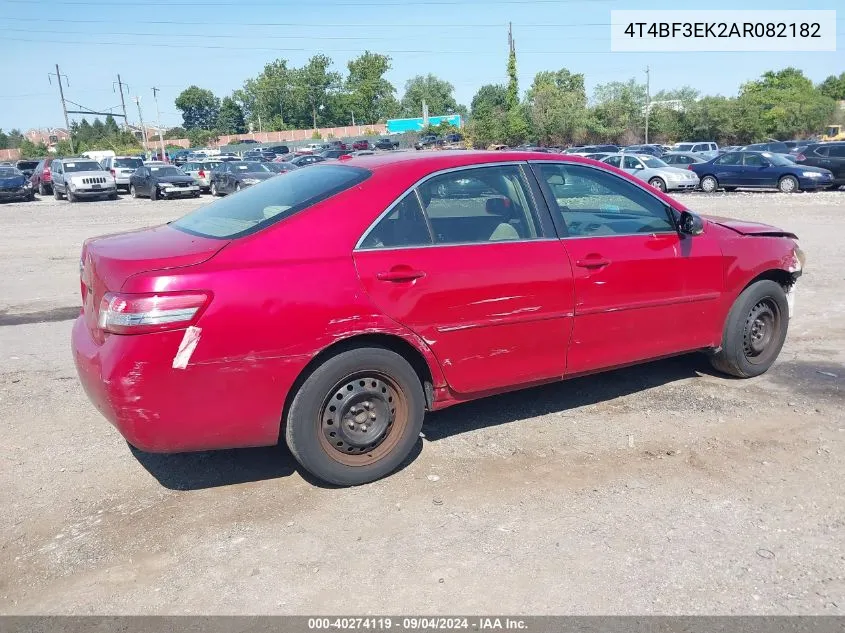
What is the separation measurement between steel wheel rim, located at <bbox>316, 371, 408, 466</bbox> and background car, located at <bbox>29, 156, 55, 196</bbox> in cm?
3329

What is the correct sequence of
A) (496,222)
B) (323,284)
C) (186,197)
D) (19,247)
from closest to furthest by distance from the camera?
1. (323,284)
2. (496,222)
3. (19,247)
4. (186,197)

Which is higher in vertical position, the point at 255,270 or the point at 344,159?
the point at 344,159

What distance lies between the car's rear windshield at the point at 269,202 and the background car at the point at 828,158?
25.0 metres

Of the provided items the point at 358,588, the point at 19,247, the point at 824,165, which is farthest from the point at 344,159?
the point at 824,165

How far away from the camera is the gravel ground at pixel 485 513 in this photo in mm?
3066

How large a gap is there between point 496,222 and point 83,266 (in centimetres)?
237

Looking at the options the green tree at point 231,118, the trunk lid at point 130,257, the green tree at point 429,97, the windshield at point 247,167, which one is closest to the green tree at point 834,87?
the green tree at point 429,97

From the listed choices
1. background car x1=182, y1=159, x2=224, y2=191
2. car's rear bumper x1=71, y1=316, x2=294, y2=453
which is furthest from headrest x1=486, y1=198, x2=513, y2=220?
background car x1=182, y1=159, x2=224, y2=191

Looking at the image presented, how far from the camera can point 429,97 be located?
445 ft

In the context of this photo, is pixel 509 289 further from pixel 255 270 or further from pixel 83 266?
pixel 83 266

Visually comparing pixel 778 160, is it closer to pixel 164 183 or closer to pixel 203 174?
pixel 203 174

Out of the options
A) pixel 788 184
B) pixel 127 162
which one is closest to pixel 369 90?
pixel 127 162

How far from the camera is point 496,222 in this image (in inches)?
172

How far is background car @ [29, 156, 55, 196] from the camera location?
3306 centimetres
